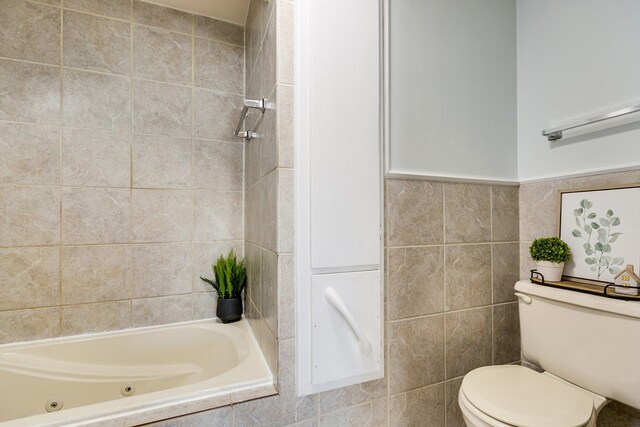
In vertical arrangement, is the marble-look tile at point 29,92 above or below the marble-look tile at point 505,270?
above

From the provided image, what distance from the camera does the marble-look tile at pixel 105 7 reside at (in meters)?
1.40

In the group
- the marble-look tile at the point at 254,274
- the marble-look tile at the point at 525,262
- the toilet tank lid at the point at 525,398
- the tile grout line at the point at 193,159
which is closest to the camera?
the toilet tank lid at the point at 525,398

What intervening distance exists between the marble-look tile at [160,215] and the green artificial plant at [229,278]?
0.25 metres

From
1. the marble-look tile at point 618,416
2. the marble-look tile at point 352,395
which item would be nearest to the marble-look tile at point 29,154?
the marble-look tile at point 352,395

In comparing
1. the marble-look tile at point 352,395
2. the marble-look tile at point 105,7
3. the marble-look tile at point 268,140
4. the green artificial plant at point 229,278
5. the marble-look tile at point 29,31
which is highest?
the marble-look tile at point 105,7

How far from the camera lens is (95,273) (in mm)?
1425

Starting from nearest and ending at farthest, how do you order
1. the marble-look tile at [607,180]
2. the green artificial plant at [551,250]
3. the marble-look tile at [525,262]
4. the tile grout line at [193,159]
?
1. the marble-look tile at [607,180]
2. the green artificial plant at [551,250]
3. the marble-look tile at [525,262]
4. the tile grout line at [193,159]

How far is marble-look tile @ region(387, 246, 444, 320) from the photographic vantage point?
1.11m

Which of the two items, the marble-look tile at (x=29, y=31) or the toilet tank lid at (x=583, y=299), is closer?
the toilet tank lid at (x=583, y=299)

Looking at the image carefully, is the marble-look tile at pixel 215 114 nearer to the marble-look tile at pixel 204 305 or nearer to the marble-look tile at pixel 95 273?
the marble-look tile at pixel 95 273

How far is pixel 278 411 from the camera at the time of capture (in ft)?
3.07

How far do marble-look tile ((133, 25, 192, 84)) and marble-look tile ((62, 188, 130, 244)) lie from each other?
0.64 meters

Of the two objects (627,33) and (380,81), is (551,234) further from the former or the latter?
(380,81)

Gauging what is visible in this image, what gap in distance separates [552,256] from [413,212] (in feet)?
1.91
